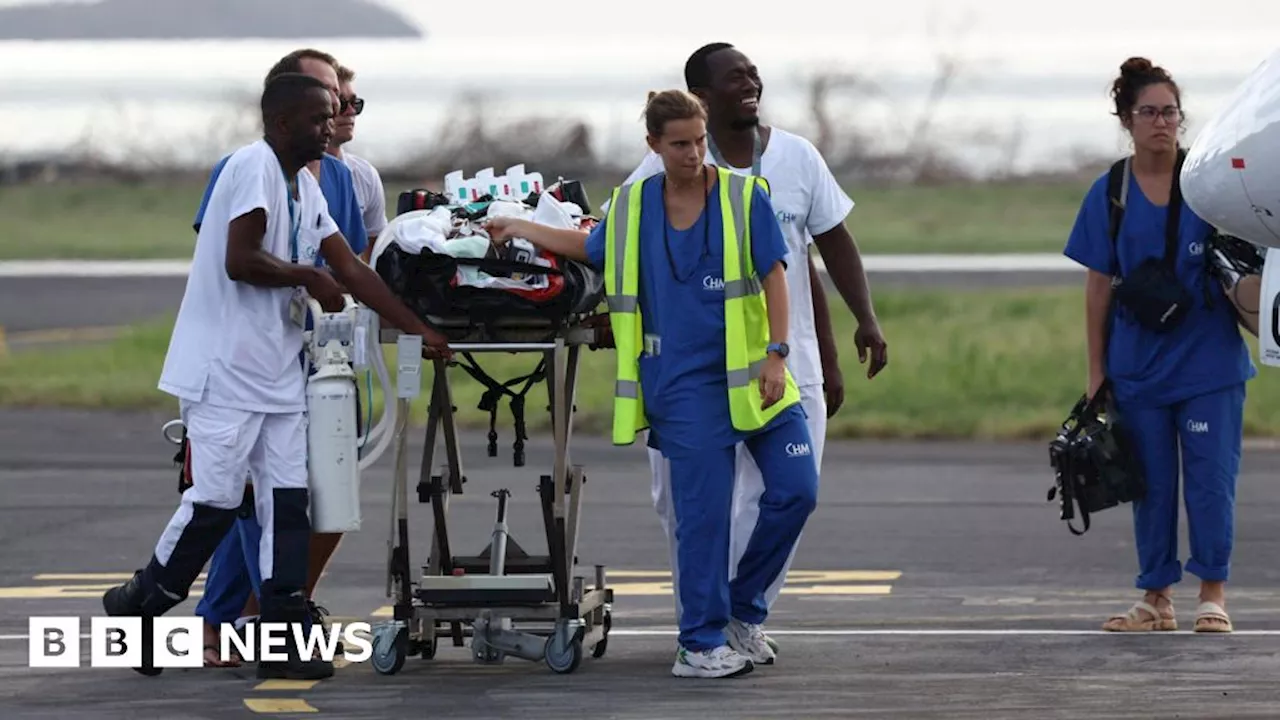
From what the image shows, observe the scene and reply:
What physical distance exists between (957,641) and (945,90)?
37558mm

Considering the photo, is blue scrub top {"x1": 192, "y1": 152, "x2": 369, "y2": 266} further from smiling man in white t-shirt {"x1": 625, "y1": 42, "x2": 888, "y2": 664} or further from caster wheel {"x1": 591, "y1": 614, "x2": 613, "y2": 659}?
caster wheel {"x1": 591, "y1": 614, "x2": 613, "y2": 659}

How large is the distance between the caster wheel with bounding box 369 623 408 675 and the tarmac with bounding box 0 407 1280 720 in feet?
0.32

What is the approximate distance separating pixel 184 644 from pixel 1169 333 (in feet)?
11.5

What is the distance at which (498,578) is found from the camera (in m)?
7.87

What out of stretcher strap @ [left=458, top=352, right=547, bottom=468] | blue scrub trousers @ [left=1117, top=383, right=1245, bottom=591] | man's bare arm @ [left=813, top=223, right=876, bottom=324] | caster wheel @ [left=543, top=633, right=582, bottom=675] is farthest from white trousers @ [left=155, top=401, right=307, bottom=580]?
blue scrub trousers @ [left=1117, top=383, right=1245, bottom=591]

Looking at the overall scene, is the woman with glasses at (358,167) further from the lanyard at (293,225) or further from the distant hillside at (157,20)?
the distant hillside at (157,20)

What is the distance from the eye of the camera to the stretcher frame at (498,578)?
771 centimetres

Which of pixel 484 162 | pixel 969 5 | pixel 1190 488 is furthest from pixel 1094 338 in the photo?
pixel 969 5

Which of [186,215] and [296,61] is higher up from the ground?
[296,61]

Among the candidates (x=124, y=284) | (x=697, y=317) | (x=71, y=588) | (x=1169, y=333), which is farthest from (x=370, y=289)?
(x=124, y=284)

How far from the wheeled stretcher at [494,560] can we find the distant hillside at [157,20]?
4424 centimetres

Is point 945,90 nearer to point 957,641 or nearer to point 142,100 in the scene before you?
point 142,100

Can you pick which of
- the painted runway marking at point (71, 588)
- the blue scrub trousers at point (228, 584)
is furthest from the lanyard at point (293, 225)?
Answer: the painted runway marking at point (71, 588)

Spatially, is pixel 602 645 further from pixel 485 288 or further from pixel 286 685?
pixel 485 288
